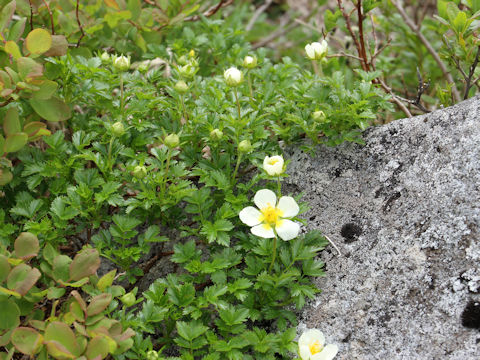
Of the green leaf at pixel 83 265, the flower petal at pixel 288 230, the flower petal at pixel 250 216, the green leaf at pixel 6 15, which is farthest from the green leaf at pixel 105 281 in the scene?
the green leaf at pixel 6 15

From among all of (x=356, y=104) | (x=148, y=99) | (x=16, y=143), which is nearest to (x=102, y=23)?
(x=148, y=99)

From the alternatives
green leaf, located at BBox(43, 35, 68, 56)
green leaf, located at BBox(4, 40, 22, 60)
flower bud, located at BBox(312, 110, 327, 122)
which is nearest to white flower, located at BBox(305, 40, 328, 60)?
flower bud, located at BBox(312, 110, 327, 122)

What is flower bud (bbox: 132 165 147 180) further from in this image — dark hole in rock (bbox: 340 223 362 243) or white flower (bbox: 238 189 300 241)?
dark hole in rock (bbox: 340 223 362 243)

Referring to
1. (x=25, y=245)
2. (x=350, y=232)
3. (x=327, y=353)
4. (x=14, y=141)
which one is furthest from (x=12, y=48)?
(x=327, y=353)

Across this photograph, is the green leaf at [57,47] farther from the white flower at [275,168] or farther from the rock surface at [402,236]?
the rock surface at [402,236]

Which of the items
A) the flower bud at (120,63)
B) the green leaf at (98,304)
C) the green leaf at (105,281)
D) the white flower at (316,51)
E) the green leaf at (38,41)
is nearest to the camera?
the green leaf at (98,304)

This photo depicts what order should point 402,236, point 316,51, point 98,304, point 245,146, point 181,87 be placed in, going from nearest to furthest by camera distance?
point 98,304, point 402,236, point 245,146, point 181,87, point 316,51

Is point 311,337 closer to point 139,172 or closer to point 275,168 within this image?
point 275,168
